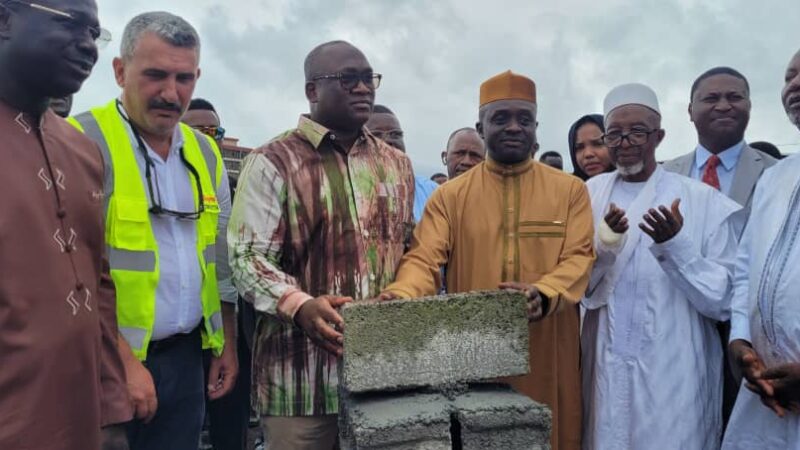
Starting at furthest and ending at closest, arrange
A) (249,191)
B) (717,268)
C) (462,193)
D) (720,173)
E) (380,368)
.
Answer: (720,173), (462,193), (717,268), (249,191), (380,368)

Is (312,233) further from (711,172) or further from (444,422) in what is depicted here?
(711,172)

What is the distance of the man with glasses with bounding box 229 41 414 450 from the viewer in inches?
109

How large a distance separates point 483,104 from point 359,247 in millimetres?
1149

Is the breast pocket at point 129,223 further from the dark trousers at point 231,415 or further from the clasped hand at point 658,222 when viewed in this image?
the clasped hand at point 658,222

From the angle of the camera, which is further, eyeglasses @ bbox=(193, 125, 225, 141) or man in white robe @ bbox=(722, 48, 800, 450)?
eyeglasses @ bbox=(193, 125, 225, 141)

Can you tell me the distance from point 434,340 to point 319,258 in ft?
2.64

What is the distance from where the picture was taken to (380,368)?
2.22m

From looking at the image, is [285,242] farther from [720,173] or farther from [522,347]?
[720,173]

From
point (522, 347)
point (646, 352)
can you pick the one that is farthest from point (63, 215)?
point (646, 352)

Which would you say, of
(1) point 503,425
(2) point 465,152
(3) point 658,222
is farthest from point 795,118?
(2) point 465,152

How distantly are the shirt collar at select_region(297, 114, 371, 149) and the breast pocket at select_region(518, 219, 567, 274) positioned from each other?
1.08 metres

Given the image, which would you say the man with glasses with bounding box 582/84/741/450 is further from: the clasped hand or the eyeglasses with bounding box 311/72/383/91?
the eyeglasses with bounding box 311/72/383/91

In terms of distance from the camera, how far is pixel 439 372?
89.2 inches

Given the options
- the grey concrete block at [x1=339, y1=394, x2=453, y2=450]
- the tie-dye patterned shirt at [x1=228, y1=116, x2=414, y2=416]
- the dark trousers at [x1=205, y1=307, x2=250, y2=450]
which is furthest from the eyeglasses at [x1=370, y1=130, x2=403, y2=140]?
the grey concrete block at [x1=339, y1=394, x2=453, y2=450]
